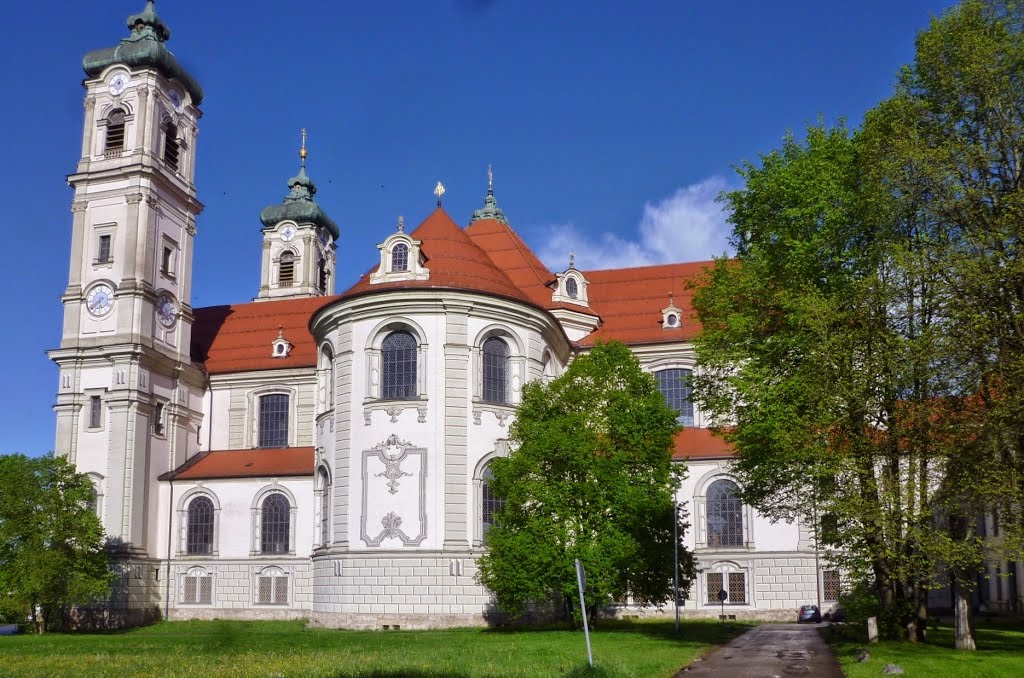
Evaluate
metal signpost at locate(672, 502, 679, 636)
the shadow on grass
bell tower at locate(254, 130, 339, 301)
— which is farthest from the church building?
the shadow on grass

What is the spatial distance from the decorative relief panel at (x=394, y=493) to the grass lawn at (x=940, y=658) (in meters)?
14.6

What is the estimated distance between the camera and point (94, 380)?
4634 centimetres

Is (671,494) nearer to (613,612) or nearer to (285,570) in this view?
(613,612)

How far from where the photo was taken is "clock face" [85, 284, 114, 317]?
4734 centimetres

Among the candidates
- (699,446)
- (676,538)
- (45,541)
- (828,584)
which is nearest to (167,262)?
(45,541)

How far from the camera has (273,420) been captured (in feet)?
165

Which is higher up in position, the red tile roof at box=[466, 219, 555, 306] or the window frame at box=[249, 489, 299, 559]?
the red tile roof at box=[466, 219, 555, 306]

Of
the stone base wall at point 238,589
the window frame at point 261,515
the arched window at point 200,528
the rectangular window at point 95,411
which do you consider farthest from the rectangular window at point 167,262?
the stone base wall at point 238,589

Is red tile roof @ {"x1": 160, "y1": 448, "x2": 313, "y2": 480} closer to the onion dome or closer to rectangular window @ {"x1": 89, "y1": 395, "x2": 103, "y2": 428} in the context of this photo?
rectangular window @ {"x1": 89, "y1": 395, "x2": 103, "y2": 428}

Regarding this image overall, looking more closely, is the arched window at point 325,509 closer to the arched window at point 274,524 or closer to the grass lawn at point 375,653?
the grass lawn at point 375,653

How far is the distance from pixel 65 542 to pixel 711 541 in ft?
85.0

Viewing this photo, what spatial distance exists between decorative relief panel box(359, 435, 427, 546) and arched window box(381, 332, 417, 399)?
6.01 feet

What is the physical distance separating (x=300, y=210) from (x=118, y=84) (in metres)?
22.3

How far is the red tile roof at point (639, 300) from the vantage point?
47.1 meters
